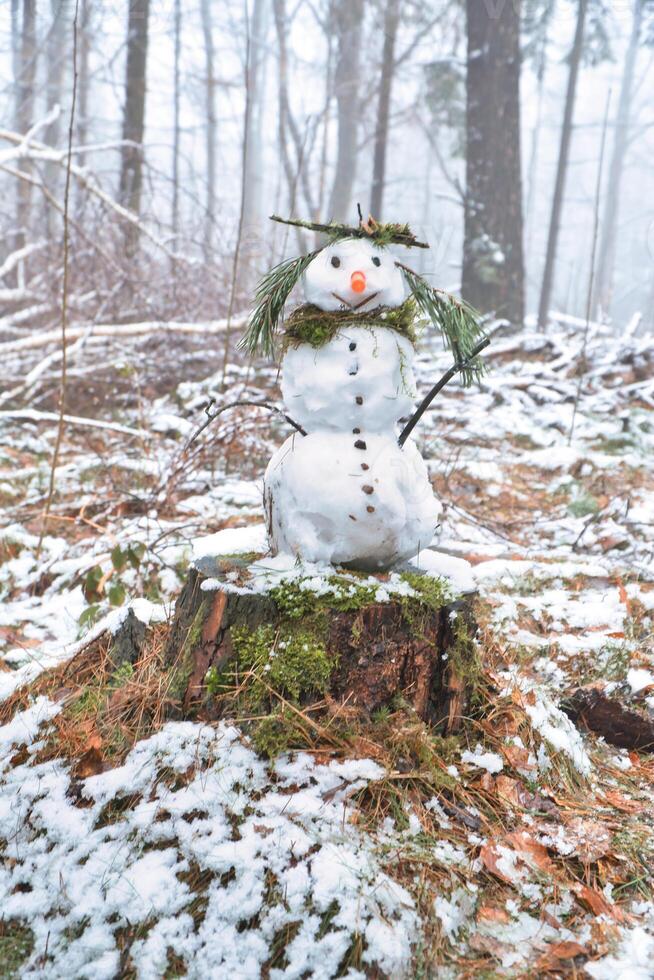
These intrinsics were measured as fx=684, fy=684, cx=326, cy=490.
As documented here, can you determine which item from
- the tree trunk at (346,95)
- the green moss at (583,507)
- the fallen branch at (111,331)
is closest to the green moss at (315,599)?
the green moss at (583,507)

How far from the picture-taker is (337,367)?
2006 millimetres

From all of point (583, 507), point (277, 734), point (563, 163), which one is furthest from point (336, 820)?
point (563, 163)

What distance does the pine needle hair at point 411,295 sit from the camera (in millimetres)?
2059

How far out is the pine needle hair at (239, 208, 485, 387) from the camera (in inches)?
81.0

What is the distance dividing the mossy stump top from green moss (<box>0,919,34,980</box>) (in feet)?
2.07

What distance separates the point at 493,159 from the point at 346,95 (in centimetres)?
734

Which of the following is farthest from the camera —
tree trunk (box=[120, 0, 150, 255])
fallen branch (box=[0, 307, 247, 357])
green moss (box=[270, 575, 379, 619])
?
tree trunk (box=[120, 0, 150, 255])

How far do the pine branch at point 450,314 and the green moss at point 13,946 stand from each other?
181cm

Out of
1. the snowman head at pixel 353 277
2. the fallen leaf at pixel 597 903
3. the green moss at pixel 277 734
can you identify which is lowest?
the fallen leaf at pixel 597 903

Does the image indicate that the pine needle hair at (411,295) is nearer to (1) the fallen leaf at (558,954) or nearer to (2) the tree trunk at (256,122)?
(1) the fallen leaf at (558,954)

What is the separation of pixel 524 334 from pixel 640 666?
6.16 m

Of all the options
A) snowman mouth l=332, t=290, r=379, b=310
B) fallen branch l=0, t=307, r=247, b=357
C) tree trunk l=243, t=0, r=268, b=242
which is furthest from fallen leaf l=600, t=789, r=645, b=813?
tree trunk l=243, t=0, r=268, b=242

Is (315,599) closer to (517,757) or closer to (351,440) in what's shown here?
(351,440)

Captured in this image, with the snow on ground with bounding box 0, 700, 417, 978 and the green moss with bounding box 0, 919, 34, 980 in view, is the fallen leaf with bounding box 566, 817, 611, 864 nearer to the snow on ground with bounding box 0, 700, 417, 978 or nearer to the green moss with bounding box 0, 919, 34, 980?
the snow on ground with bounding box 0, 700, 417, 978
